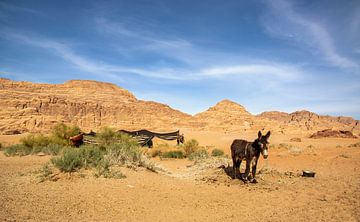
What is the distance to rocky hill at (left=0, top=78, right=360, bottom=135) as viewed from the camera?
50000 millimetres

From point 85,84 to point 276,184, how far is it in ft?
A: 288

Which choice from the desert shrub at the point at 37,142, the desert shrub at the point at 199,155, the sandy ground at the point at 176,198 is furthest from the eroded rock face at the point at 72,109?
the sandy ground at the point at 176,198

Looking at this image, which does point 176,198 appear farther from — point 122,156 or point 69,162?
point 122,156

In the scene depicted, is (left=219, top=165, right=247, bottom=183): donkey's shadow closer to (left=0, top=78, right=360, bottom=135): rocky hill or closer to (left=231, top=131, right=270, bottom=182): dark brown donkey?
(left=231, top=131, right=270, bottom=182): dark brown donkey

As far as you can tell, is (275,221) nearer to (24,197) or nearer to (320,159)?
(24,197)

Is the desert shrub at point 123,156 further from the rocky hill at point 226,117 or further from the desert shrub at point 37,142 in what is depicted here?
the rocky hill at point 226,117

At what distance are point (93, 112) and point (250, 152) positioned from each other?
6322 centimetres

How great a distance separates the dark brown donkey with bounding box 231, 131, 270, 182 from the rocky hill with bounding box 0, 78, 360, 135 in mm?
40696

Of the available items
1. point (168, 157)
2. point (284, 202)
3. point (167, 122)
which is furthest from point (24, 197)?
point (167, 122)

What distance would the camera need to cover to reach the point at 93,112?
68938 mm

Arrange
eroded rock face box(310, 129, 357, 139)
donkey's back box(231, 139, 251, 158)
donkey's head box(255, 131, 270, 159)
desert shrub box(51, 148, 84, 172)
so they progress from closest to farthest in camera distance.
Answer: desert shrub box(51, 148, 84, 172) < donkey's head box(255, 131, 270, 159) < donkey's back box(231, 139, 251, 158) < eroded rock face box(310, 129, 357, 139)

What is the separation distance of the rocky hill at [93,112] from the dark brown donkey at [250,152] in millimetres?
40696

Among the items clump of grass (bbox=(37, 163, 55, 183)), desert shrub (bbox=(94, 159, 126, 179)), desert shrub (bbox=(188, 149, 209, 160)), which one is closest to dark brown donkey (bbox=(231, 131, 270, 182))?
desert shrub (bbox=(94, 159, 126, 179))

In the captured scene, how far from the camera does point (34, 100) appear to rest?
58594 mm
